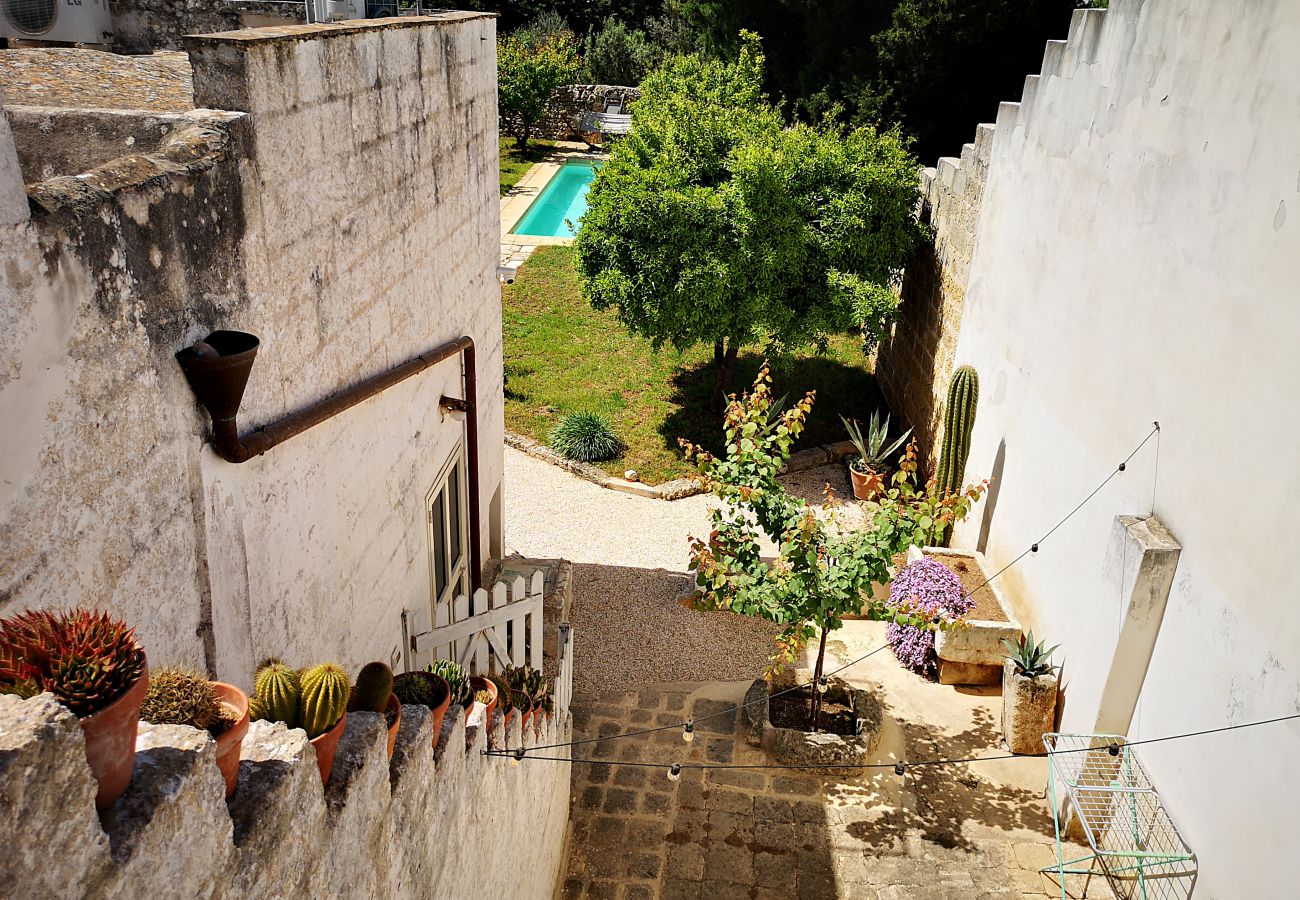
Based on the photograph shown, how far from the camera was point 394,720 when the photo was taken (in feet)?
10.6

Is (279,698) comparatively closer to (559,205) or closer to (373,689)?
(373,689)

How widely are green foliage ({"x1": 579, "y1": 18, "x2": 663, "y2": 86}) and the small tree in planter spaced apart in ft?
93.1

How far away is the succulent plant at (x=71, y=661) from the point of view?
1757 mm

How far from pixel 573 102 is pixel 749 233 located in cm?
2327

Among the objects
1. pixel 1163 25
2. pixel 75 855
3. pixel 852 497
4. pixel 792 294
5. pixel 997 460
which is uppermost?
pixel 1163 25

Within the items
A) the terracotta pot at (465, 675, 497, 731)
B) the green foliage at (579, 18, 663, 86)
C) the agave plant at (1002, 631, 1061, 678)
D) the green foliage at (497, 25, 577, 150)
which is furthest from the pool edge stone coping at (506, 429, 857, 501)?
the green foliage at (579, 18, 663, 86)

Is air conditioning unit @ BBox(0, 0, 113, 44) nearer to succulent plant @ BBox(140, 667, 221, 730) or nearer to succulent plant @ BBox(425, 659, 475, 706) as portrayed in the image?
succulent plant @ BBox(425, 659, 475, 706)

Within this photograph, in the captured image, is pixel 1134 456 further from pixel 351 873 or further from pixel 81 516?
pixel 81 516

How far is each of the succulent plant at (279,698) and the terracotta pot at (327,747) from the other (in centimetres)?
10

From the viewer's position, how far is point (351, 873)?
108 inches

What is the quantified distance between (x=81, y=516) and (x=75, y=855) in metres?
1.61

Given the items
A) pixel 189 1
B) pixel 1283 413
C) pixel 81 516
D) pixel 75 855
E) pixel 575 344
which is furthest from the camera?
pixel 575 344

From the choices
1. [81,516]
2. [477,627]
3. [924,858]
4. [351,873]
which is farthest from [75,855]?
[924,858]

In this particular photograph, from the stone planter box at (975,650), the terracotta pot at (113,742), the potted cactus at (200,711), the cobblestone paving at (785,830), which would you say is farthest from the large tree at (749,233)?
the terracotta pot at (113,742)
